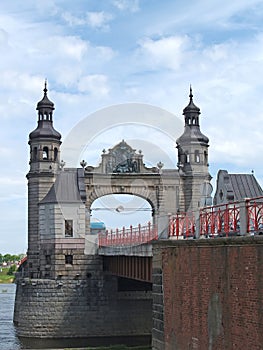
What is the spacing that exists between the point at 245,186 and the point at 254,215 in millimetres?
30644

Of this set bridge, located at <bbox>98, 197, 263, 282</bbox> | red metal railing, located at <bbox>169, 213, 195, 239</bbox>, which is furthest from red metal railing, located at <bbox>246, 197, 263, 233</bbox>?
red metal railing, located at <bbox>169, 213, 195, 239</bbox>

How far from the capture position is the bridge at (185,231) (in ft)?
69.1

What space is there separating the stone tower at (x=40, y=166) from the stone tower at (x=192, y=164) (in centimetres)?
984

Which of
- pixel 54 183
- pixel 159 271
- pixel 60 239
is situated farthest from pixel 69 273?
pixel 159 271

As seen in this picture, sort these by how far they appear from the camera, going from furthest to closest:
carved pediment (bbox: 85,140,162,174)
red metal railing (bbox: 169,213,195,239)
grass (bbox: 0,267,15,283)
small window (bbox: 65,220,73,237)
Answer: grass (bbox: 0,267,15,283)
carved pediment (bbox: 85,140,162,174)
small window (bbox: 65,220,73,237)
red metal railing (bbox: 169,213,195,239)

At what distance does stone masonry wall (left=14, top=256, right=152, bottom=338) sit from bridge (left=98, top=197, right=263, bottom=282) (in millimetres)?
2631

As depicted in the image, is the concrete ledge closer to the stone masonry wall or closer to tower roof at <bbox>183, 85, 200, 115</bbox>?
the stone masonry wall

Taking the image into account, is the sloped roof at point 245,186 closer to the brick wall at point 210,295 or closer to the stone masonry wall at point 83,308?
the stone masonry wall at point 83,308

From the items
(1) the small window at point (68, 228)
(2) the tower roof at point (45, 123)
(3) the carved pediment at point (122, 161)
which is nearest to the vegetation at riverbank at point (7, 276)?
(2) the tower roof at point (45, 123)

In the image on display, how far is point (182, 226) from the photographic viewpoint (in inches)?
1083

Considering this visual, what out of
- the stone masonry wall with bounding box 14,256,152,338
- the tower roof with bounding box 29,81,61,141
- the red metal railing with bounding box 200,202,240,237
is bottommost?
the stone masonry wall with bounding box 14,256,152,338

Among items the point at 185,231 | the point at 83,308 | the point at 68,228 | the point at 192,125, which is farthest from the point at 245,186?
the point at 185,231

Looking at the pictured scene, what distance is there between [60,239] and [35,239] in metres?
3.24

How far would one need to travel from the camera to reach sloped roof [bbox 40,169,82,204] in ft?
174
